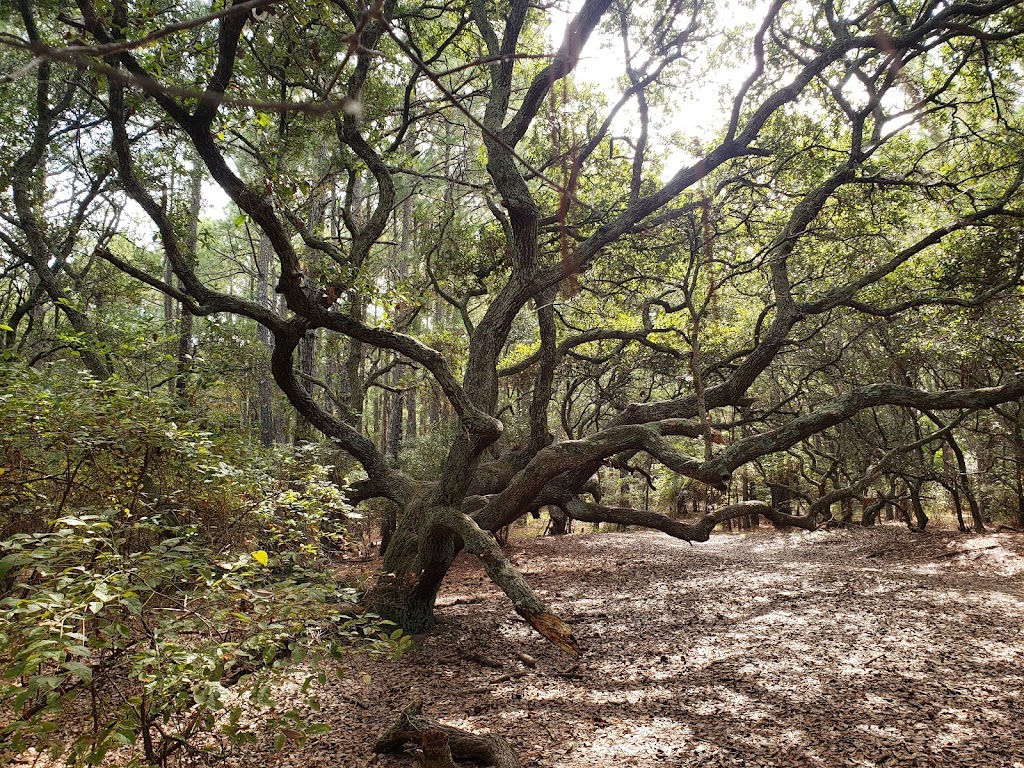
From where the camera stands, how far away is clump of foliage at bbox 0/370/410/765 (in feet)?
6.28

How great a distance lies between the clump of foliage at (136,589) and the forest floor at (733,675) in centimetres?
Result: 59

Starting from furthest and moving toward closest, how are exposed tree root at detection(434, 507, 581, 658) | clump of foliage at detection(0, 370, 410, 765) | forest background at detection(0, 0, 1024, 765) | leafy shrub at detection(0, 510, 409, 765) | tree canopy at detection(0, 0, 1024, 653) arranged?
tree canopy at detection(0, 0, 1024, 653), exposed tree root at detection(434, 507, 581, 658), forest background at detection(0, 0, 1024, 765), clump of foliage at detection(0, 370, 410, 765), leafy shrub at detection(0, 510, 409, 765)

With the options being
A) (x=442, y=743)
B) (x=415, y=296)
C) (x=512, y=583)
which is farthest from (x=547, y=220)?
(x=442, y=743)

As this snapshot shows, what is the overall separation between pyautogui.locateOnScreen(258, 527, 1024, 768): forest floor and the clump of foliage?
1.94 feet

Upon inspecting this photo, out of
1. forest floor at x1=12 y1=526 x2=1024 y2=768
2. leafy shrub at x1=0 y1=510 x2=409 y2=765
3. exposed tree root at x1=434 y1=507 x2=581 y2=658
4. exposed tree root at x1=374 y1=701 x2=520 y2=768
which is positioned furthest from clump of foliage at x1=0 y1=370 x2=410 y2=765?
exposed tree root at x1=434 y1=507 x2=581 y2=658

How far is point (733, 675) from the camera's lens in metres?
4.43

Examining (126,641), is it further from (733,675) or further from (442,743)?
(733,675)

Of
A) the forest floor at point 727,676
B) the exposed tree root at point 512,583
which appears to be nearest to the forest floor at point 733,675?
the forest floor at point 727,676

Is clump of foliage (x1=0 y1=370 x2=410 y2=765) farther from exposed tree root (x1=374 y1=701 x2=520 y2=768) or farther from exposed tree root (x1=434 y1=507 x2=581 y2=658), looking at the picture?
exposed tree root (x1=434 y1=507 x2=581 y2=658)

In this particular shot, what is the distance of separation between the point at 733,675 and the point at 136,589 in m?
4.35

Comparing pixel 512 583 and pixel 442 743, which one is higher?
pixel 512 583

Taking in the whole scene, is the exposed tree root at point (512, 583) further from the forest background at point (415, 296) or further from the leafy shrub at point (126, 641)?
the leafy shrub at point (126, 641)

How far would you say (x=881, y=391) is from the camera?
16.7 ft

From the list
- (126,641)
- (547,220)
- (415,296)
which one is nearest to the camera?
(126,641)
